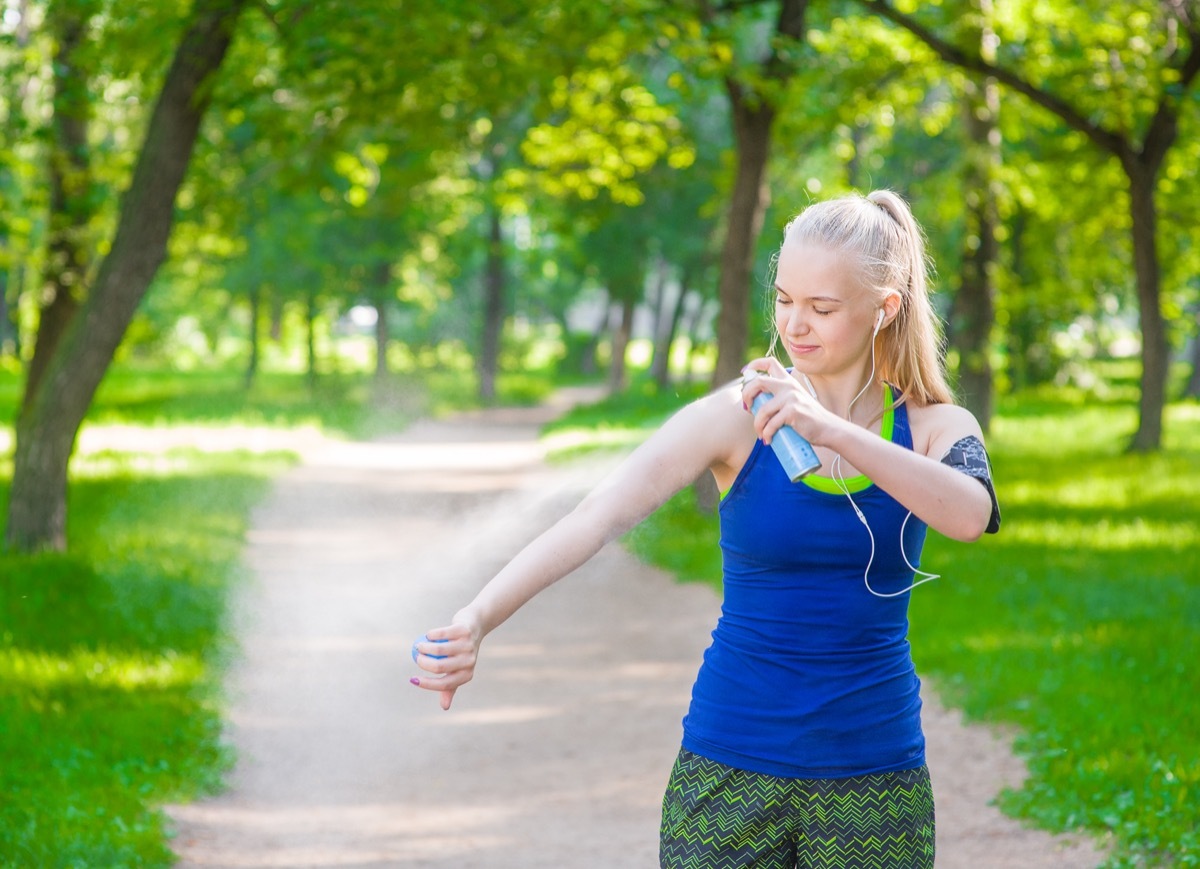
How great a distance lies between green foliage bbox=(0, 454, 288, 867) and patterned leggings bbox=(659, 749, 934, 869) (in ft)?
10.0

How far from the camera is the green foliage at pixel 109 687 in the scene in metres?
4.93

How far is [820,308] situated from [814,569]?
45 cm

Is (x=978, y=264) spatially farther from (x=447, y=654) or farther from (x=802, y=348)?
(x=447, y=654)

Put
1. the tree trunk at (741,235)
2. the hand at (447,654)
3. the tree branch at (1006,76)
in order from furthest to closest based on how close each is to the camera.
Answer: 1. the tree branch at (1006,76)
2. the tree trunk at (741,235)
3. the hand at (447,654)

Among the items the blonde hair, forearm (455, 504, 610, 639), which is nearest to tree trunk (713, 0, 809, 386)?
the blonde hair

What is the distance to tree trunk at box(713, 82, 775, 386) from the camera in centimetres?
1247

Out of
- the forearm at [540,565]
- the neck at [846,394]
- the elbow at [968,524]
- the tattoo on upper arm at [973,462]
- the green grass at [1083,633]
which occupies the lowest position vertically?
the green grass at [1083,633]

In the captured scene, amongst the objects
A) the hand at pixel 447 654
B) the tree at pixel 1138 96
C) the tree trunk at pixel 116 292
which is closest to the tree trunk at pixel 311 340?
the tree at pixel 1138 96

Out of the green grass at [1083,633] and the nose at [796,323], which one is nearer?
the nose at [796,323]

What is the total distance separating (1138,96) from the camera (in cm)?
1488

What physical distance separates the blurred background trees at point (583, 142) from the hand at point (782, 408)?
2.70 feet

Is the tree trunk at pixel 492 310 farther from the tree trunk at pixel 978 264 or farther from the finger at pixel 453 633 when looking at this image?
the finger at pixel 453 633

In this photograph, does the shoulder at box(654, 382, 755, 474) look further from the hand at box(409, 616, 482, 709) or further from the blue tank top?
the hand at box(409, 616, 482, 709)

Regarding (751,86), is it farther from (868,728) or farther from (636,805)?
(868,728)
